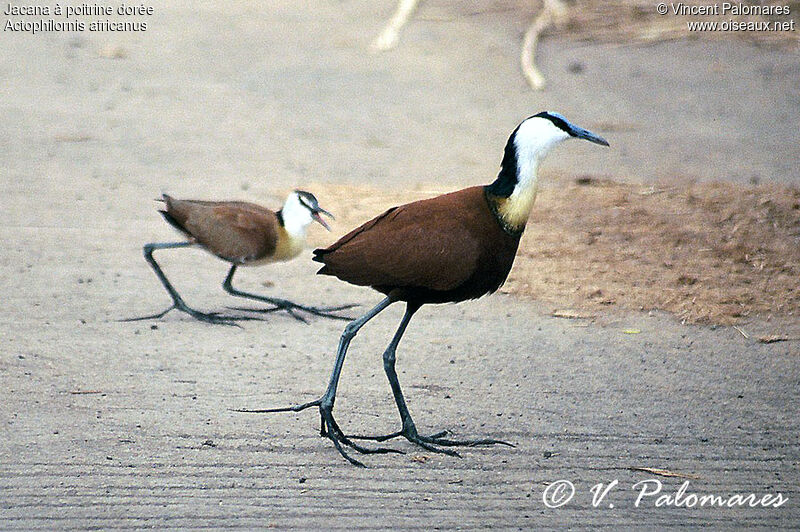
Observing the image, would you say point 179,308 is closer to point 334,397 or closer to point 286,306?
point 286,306

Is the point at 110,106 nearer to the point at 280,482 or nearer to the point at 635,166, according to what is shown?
the point at 635,166

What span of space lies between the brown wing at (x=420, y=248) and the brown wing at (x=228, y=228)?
61.3 inches

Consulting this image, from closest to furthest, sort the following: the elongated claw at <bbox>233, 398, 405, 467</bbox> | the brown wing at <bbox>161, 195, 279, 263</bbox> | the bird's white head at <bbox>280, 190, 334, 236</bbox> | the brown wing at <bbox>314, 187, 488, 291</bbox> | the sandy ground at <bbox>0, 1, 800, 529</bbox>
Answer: the sandy ground at <bbox>0, 1, 800, 529</bbox> < the brown wing at <bbox>314, 187, 488, 291</bbox> < the elongated claw at <bbox>233, 398, 405, 467</bbox> < the brown wing at <bbox>161, 195, 279, 263</bbox> < the bird's white head at <bbox>280, 190, 334, 236</bbox>

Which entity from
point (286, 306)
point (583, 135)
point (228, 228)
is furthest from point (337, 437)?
point (228, 228)

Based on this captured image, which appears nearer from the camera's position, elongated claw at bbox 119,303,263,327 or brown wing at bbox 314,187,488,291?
brown wing at bbox 314,187,488,291

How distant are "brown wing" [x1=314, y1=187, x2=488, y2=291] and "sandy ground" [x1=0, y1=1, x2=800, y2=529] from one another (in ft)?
2.45

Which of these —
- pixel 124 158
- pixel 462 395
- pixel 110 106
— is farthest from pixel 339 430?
pixel 110 106

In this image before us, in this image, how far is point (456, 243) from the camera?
472 cm

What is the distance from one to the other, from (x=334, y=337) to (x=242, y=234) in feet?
2.46

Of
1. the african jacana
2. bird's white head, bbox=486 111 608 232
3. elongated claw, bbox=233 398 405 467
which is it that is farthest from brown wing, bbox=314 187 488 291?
elongated claw, bbox=233 398 405 467

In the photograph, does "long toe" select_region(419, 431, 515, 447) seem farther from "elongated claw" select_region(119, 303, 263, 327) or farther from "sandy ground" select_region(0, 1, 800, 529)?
"elongated claw" select_region(119, 303, 263, 327)

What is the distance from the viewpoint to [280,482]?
181 inches

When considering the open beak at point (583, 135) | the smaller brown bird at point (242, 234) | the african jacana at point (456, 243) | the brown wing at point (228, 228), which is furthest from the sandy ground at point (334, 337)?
the open beak at point (583, 135)

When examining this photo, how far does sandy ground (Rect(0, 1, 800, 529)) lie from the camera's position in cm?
459
